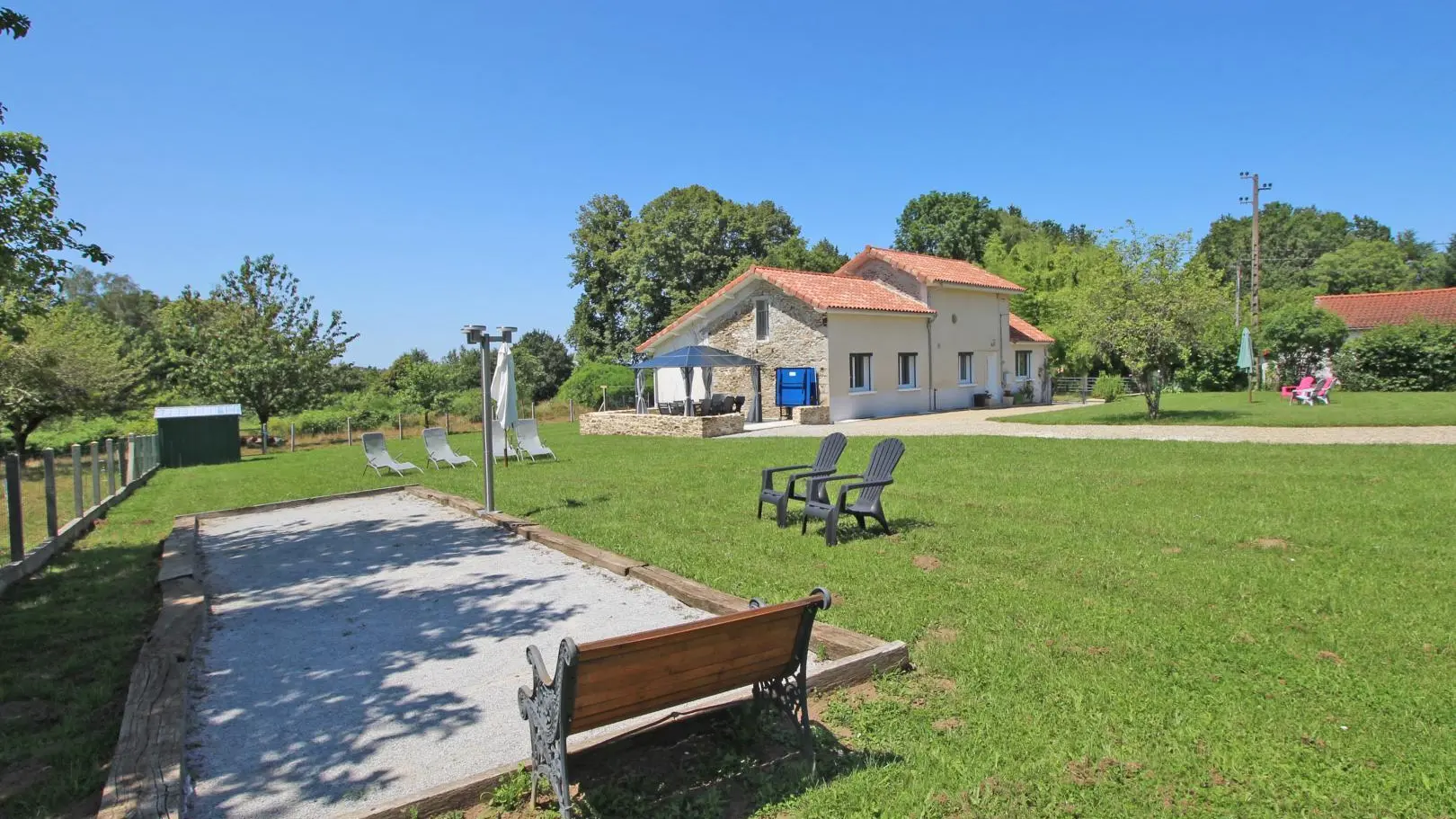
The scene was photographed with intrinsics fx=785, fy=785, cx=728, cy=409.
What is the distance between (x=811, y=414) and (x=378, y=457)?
43.8 ft

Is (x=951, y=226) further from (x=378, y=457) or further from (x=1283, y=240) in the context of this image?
(x=378, y=457)

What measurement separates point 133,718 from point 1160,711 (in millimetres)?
4758

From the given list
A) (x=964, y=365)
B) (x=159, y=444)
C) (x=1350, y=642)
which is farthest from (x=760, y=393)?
(x=1350, y=642)

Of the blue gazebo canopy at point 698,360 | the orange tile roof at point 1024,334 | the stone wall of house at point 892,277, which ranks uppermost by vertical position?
the stone wall of house at point 892,277

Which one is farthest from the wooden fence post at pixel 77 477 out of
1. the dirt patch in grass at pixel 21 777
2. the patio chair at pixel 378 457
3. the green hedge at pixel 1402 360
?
the green hedge at pixel 1402 360

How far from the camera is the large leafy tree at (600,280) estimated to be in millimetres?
46844

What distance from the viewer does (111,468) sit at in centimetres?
1330

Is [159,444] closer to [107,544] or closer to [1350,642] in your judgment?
[107,544]

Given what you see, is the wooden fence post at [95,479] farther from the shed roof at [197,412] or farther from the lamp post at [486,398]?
the shed roof at [197,412]

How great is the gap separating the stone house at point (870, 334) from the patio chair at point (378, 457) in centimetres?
1386

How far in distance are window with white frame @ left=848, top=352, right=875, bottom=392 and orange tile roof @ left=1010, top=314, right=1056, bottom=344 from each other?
34.3 ft

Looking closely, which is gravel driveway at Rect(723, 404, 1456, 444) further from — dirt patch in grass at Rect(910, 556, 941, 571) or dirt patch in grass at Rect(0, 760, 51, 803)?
dirt patch in grass at Rect(0, 760, 51, 803)

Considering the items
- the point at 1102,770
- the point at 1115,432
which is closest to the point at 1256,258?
the point at 1115,432

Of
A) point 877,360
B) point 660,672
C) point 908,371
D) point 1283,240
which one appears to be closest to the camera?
point 660,672
